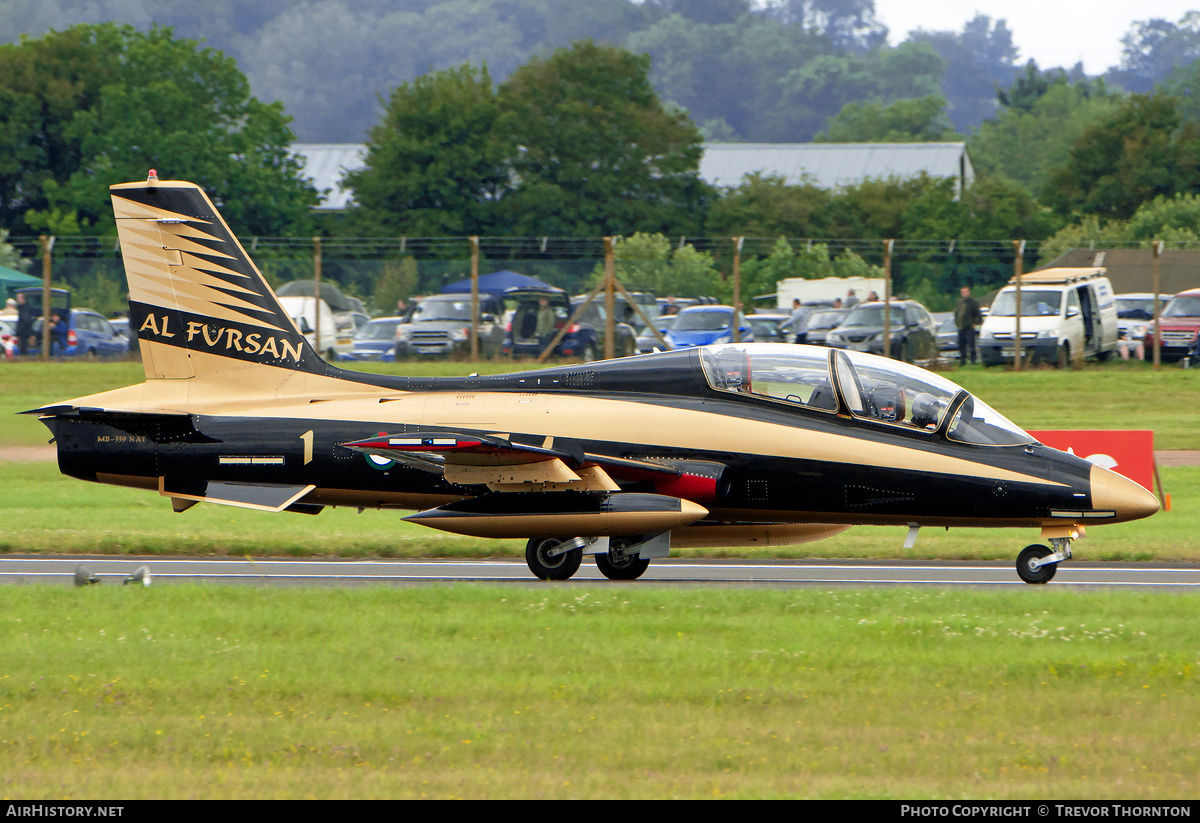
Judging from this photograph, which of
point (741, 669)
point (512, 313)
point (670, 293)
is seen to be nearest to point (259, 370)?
point (741, 669)

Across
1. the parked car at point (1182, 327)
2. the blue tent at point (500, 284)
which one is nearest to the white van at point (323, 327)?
the blue tent at point (500, 284)

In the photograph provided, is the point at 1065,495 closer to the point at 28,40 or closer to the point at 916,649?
the point at 916,649

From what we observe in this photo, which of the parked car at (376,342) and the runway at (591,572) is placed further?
the parked car at (376,342)

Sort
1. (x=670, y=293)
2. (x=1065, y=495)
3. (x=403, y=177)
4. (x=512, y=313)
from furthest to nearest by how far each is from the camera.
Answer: (x=403, y=177) < (x=670, y=293) < (x=512, y=313) < (x=1065, y=495)

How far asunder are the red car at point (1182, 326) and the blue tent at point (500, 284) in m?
14.9

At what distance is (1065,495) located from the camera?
12.6 metres

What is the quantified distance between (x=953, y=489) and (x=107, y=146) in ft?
182

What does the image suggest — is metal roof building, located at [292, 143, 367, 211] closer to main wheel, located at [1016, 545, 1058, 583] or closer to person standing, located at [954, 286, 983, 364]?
person standing, located at [954, 286, 983, 364]

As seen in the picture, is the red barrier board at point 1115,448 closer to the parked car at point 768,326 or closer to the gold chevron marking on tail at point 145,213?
the gold chevron marking on tail at point 145,213

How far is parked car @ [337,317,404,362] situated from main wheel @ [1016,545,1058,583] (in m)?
21.9

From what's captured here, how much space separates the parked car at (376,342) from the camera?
3366cm

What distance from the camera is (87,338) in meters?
33.6

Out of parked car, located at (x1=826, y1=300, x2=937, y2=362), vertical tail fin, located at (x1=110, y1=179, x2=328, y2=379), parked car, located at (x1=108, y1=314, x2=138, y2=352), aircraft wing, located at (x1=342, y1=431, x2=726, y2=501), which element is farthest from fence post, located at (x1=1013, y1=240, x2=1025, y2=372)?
parked car, located at (x1=108, y1=314, x2=138, y2=352)

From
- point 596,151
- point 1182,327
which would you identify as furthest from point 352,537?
point 596,151
